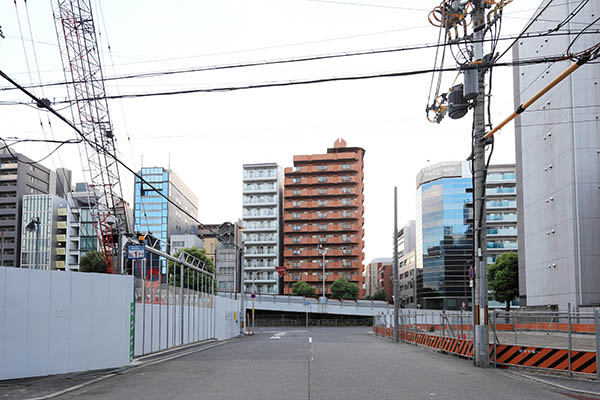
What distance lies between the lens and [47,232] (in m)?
99.3

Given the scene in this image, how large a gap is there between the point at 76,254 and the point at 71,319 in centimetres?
9299

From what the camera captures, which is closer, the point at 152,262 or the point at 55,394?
the point at 55,394

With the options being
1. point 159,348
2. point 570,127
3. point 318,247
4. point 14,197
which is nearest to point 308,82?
point 159,348

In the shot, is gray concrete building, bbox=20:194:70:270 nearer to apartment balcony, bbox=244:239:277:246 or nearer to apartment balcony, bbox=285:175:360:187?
apartment balcony, bbox=244:239:277:246

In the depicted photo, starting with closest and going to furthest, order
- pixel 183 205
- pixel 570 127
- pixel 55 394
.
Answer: pixel 55 394 → pixel 570 127 → pixel 183 205

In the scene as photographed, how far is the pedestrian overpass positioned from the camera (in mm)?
82062

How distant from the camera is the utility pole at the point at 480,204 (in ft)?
57.7

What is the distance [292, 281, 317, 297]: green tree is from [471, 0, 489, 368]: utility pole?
76.5 m

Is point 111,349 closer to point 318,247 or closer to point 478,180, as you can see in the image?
point 478,180

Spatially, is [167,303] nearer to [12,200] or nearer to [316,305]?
[316,305]

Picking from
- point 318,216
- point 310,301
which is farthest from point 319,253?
point 310,301

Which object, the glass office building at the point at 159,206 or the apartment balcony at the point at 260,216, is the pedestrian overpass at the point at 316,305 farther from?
the glass office building at the point at 159,206

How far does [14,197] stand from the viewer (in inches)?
3846

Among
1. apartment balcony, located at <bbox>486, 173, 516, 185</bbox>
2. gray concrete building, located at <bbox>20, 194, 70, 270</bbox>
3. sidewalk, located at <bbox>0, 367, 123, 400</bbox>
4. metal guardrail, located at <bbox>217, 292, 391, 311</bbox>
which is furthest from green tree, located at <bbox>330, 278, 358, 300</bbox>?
sidewalk, located at <bbox>0, 367, 123, 400</bbox>
